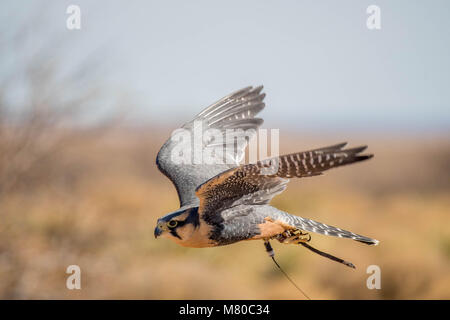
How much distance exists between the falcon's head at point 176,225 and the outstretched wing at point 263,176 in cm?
10

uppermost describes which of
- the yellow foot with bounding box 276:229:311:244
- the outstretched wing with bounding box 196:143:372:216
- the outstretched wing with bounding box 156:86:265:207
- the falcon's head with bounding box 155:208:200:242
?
the outstretched wing with bounding box 156:86:265:207

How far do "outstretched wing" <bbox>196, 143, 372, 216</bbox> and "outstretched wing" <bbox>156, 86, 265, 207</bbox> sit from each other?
4.01ft

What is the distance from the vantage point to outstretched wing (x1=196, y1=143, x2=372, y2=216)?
2.30 m

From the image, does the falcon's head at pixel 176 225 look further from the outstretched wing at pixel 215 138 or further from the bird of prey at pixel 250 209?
the outstretched wing at pixel 215 138

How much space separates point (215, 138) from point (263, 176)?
187 cm

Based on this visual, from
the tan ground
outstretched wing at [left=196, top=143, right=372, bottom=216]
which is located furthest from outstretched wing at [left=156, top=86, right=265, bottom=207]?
the tan ground

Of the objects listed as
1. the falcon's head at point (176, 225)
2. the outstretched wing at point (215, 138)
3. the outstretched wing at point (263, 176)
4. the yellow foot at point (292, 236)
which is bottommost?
the yellow foot at point (292, 236)

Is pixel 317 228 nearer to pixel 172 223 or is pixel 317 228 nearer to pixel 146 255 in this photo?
pixel 172 223

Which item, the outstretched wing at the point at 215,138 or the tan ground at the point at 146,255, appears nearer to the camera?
the outstretched wing at the point at 215,138

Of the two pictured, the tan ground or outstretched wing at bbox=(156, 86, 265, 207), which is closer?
outstretched wing at bbox=(156, 86, 265, 207)

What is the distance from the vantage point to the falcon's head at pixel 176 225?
104 inches

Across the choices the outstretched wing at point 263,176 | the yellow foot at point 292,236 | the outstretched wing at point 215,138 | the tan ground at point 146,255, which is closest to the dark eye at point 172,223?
the outstretched wing at point 263,176

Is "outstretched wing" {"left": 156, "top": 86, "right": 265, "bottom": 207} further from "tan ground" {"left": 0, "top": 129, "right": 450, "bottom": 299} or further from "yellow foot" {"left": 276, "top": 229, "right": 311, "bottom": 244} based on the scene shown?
"tan ground" {"left": 0, "top": 129, "right": 450, "bottom": 299}
